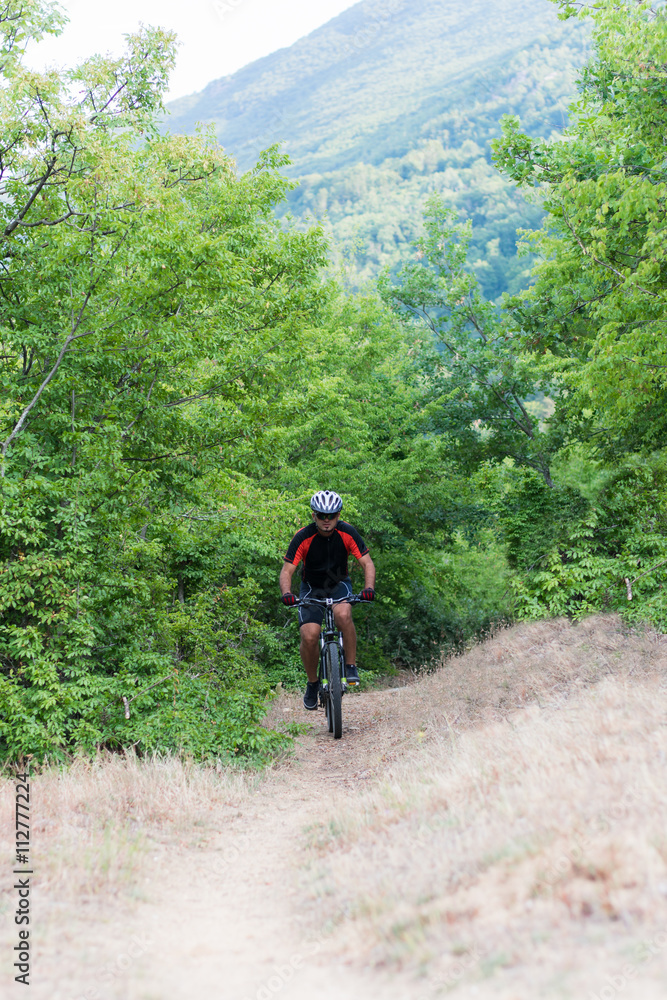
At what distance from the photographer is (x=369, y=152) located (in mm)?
164000

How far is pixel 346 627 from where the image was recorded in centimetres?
760

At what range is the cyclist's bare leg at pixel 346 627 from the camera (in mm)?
7578

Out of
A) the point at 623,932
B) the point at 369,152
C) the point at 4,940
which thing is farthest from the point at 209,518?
the point at 369,152

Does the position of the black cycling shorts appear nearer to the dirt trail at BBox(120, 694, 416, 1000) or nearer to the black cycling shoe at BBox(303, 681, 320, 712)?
the black cycling shoe at BBox(303, 681, 320, 712)

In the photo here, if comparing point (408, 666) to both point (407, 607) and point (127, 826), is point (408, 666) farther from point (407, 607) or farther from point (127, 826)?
point (127, 826)

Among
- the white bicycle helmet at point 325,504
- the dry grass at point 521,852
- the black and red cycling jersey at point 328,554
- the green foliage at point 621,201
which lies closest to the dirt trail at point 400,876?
the dry grass at point 521,852

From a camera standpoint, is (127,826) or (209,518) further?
(209,518)

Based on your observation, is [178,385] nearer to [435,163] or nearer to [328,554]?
[328,554]

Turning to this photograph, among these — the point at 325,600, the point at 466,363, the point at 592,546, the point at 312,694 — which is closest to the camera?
the point at 325,600

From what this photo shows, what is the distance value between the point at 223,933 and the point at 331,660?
13.4 ft

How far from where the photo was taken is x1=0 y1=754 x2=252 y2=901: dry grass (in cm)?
416

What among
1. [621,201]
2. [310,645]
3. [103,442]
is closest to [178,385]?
[103,442]

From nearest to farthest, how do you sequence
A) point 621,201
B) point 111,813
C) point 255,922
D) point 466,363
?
point 255,922 < point 111,813 < point 621,201 < point 466,363

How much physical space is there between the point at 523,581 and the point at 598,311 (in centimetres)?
732
